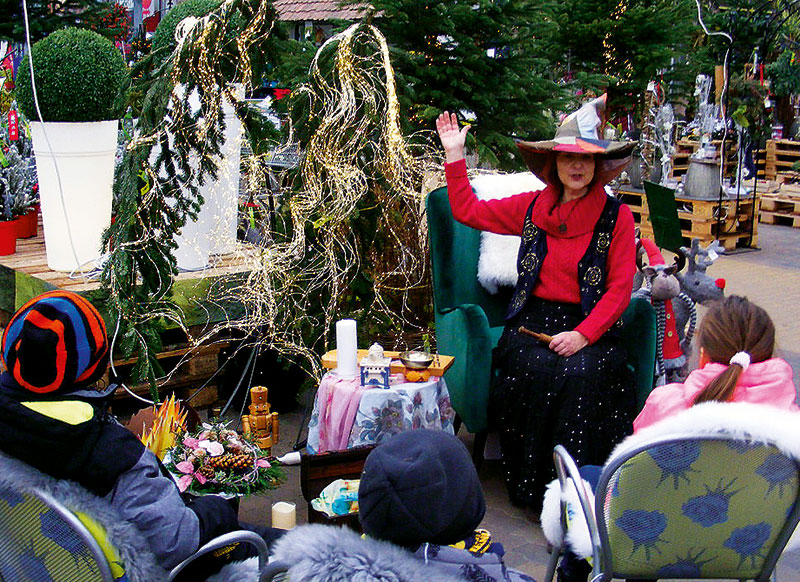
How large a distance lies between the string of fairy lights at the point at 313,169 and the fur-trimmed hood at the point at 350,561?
7.45 feet

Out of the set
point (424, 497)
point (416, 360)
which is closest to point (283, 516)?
point (416, 360)

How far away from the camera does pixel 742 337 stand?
231 cm

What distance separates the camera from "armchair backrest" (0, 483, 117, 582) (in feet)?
5.76

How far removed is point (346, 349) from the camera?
11.2ft

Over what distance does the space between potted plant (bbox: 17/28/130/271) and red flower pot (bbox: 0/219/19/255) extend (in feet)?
1.22

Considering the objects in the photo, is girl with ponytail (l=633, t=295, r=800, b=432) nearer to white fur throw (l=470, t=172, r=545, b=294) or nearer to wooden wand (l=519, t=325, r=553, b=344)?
wooden wand (l=519, t=325, r=553, b=344)

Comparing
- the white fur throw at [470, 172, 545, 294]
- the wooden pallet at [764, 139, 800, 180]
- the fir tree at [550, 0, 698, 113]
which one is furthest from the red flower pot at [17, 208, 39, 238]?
the wooden pallet at [764, 139, 800, 180]

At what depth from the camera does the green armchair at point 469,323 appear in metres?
3.66

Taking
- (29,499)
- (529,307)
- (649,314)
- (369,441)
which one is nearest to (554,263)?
(529,307)

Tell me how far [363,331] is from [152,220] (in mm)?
1150

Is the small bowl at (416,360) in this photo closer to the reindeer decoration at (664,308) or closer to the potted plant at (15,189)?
the reindeer decoration at (664,308)

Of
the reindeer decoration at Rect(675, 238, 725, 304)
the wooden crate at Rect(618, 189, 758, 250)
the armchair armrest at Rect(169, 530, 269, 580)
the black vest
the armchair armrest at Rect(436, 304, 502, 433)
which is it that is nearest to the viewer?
the armchair armrest at Rect(169, 530, 269, 580)

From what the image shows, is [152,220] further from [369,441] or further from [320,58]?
[369,441]

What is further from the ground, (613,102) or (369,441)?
(613,102)
